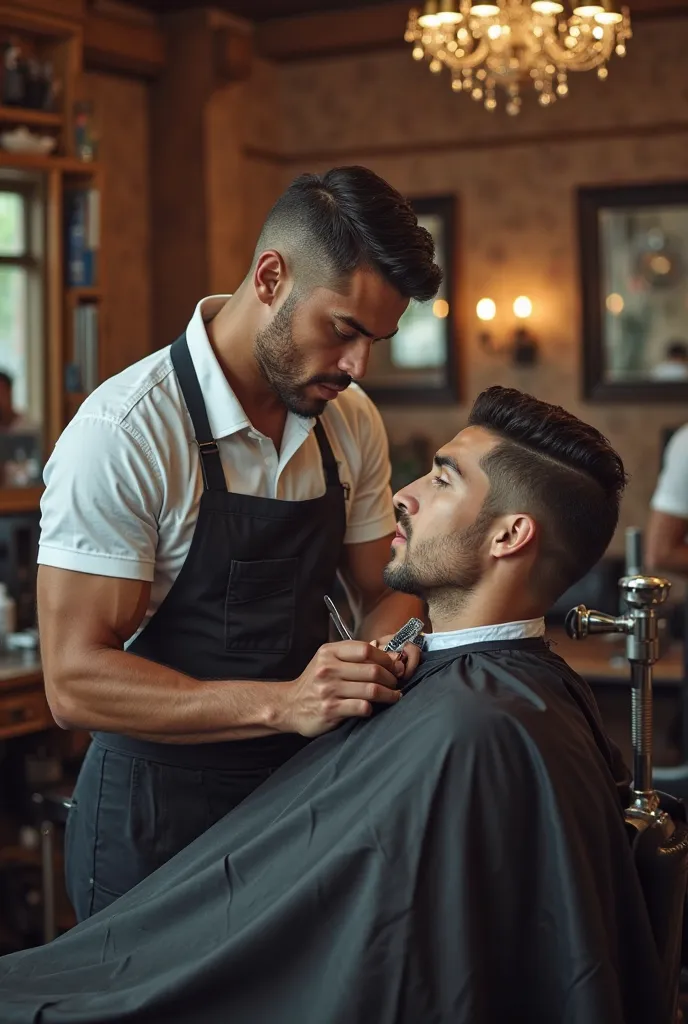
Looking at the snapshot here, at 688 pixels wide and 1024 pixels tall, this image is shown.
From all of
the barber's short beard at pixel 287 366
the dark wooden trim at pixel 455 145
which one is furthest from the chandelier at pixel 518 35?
the barber's short beard at pixel 287 366

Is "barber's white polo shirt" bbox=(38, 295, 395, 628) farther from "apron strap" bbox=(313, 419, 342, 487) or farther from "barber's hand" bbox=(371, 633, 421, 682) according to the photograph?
"barber's hand" bbox=(371, 633, 421, 682)

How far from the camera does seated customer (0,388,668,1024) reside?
137 centimetres

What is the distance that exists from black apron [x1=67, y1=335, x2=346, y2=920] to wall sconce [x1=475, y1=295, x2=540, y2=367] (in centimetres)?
502

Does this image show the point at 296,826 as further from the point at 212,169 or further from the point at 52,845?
the point at 212,169

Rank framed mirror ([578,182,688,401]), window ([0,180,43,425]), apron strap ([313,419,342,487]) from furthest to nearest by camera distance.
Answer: framed mirror ([578,182,688,401])
window ([0,180,43,425])
apron strap ([313,419,342,487])

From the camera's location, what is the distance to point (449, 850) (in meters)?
1.39

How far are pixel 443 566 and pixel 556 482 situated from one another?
0.62ft

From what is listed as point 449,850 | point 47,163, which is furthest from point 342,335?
point 47,163

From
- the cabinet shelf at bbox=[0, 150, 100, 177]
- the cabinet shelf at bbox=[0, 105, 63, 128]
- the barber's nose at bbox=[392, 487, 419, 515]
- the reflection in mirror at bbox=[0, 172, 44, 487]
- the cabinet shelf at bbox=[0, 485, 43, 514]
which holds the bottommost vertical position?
the barber's nose at bbox=[392, 487, 419, 515]

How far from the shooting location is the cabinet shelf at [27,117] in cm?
423

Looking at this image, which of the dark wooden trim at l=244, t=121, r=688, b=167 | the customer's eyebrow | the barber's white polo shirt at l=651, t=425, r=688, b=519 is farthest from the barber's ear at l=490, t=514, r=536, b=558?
the dark wooden trim at l=244, t=121, r=688, b=167

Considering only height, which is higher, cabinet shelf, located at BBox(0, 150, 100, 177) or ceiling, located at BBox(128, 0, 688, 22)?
ceiling, located at BBox(128, 0, 688, 22)

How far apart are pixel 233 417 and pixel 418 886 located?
2.48 feet

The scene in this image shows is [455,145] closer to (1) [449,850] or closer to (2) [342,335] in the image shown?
(2) [342,335]
